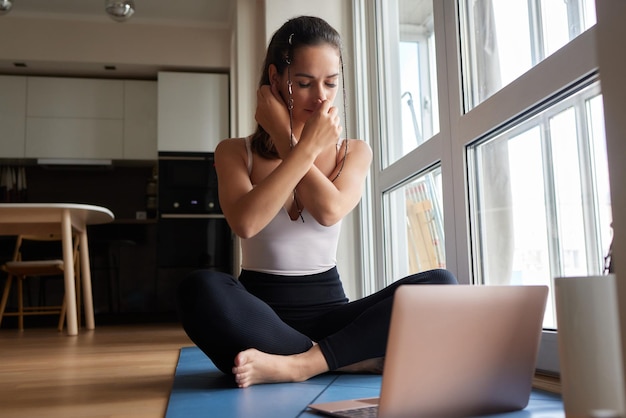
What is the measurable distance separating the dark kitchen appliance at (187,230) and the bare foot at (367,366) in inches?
143

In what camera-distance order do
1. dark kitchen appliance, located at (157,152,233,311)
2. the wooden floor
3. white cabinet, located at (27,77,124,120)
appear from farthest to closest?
white cabinet, located at (27,77,124,120), dark kitchen appliance, located at (157,152,233,311), the wooden floor

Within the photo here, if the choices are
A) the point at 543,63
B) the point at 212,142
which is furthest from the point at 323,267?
the point at 212,142

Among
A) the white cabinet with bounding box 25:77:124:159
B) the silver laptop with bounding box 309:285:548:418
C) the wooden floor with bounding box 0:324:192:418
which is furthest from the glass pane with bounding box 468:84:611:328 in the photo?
the white cabinet with bounding box 25:77:124:159

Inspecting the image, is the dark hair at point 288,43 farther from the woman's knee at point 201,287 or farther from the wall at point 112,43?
the wall at point 112,43

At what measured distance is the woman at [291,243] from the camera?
1.38m

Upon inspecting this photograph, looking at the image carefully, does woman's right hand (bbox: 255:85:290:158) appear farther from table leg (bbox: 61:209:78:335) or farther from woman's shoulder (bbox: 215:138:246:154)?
table leg (bbox: 61:209:78:335)

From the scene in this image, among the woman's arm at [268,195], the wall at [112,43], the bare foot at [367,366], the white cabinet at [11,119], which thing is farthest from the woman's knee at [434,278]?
the white cabinet at [11,119]

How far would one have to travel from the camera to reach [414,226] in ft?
7.93

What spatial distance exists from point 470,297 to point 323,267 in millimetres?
762

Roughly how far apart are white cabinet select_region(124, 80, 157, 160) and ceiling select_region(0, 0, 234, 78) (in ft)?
0.39

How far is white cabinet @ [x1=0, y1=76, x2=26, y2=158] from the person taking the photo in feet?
17.3

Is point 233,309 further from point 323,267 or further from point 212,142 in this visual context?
point 212,142

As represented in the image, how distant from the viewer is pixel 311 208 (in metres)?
1.53

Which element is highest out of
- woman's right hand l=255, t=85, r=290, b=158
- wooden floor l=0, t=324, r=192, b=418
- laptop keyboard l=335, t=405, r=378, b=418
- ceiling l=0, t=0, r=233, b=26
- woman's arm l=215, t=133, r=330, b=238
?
ceiling l=0, t=0, r=233, b=26
